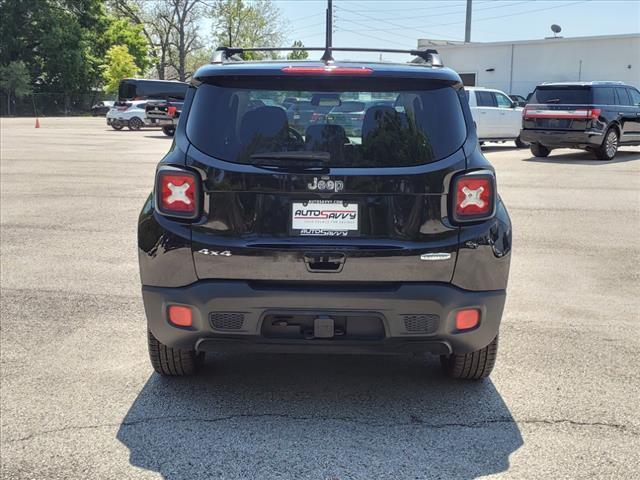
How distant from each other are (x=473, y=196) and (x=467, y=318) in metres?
0.60

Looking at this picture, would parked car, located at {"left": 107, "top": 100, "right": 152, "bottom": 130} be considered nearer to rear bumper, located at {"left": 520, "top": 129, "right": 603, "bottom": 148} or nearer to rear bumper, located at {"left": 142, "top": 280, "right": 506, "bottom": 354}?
rear bumper, located at {"left": 520, "top": 129, "right": 603, "bottom": 148}

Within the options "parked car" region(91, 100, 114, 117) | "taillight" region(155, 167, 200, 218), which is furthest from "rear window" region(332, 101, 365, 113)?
"parked car" region(91, 100, 114, 117)

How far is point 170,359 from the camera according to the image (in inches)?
158

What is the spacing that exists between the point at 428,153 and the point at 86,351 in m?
2.72

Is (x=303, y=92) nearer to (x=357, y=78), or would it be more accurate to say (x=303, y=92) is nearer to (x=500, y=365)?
(x=357, y=78)

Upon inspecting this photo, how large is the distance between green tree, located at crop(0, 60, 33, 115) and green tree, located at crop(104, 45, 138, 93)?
7124 mm

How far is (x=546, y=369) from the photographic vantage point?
437 centimetres

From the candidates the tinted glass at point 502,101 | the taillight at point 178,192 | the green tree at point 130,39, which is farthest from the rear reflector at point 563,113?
the green tree at point 130,39

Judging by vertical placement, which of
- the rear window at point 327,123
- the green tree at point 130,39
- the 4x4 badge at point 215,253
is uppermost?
the green tree at point 130,39

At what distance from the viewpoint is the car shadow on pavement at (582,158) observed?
17500mm

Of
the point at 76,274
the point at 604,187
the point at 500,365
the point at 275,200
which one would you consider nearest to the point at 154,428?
the point at 275,200

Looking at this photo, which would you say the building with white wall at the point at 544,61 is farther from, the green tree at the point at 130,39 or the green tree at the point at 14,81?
the green tree at the point at 130,39

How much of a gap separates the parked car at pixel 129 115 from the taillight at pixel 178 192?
32.8m

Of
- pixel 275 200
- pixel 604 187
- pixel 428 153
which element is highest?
pixel 428 153
